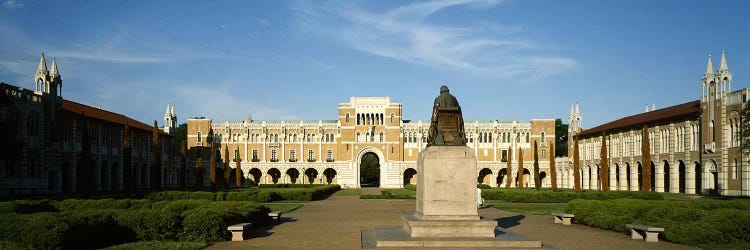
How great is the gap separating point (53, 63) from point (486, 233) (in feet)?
144

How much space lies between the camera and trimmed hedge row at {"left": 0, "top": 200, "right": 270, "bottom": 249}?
47.8 feet

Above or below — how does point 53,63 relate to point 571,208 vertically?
above

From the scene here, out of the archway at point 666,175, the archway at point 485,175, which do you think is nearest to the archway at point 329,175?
the archway at point 485,175

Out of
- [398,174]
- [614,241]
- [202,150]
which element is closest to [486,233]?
[614,241]

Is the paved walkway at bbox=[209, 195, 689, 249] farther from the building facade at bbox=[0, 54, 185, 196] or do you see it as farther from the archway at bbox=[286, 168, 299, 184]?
the archway at bbox=[286, 168, 299, 184]

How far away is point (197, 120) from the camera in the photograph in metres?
96.4

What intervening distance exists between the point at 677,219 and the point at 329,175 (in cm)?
8228

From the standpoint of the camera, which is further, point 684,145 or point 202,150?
point 202,150

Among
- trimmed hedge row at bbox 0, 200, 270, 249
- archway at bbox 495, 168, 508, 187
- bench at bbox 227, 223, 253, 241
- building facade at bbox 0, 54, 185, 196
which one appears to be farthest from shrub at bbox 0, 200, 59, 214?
archway at bbox 495, 168, 508, 187

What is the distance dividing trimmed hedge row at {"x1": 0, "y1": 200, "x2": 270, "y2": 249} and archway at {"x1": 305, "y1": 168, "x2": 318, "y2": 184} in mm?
78314

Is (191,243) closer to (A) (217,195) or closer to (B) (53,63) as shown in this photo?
(A) (217,195)

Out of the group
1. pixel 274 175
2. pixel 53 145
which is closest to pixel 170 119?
pixel 274 175

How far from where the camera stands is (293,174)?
323 feet

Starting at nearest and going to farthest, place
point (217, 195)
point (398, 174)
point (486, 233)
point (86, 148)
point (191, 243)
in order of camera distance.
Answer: point (486, 233), point (191, 243), point (217, 195), point (86, 148), point (398, 174)
